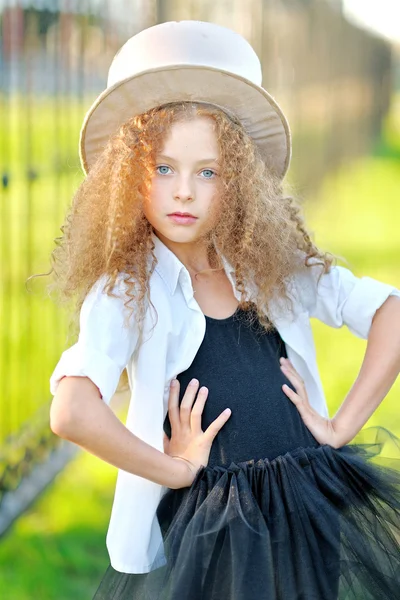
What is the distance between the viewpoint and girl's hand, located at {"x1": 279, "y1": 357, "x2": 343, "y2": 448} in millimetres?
2307

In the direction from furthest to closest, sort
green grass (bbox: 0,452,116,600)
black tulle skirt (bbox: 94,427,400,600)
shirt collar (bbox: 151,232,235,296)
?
green grass (bbox: 0,452,116,600) → shirt collar (bbox: 151,232,235,296) → black tulle skirt (bbox: 94,427,400,600)

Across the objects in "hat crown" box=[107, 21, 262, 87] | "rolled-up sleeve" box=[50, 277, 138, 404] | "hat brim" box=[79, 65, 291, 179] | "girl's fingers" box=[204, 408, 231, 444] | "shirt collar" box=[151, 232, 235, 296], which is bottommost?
"girl's fingers" box=[204, 408, 231, 444]

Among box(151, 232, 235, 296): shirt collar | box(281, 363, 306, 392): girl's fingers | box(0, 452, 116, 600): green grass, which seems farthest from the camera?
box(0, 452, 116, 600): green grass

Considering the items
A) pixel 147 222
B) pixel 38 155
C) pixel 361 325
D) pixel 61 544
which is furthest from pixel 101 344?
pixel 38 155

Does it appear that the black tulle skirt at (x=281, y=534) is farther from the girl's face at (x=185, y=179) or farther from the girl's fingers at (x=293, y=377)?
the girl's face at (x=185, y=179)

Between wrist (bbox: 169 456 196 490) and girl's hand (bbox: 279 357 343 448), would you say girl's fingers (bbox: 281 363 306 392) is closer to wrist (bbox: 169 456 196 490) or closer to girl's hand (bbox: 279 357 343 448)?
girl's hand (bbox: 279 357 343 448)

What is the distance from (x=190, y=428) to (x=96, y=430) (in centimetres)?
29

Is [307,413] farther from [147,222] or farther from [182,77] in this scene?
[182,77]

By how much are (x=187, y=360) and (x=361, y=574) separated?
591mm

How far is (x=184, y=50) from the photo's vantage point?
2.14 metres

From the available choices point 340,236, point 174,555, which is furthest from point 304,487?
point 340,236

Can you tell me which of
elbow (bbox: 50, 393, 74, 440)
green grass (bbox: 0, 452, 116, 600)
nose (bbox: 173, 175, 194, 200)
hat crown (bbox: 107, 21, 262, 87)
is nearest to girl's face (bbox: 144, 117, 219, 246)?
nose (bbox: 173, 175, 194, 200)

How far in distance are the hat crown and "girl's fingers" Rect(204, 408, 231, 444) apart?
746 mm

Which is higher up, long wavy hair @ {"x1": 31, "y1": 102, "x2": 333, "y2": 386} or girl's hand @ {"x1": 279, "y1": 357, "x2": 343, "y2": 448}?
long wavy hair @ {"x1": 31, "y1": 102, "x2": 333, "y2": 386}
